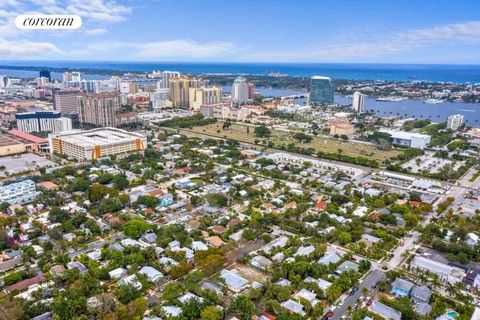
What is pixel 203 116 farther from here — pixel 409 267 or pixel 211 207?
pixel 409 267

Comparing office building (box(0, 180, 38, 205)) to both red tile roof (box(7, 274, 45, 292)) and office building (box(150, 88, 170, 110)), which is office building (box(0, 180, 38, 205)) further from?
office building (box(150, 88, 170, 110))

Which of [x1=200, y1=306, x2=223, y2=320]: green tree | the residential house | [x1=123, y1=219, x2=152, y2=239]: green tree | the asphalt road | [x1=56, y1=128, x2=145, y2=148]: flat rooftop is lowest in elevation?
the asphalt road

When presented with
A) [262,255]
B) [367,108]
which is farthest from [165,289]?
[367,108]

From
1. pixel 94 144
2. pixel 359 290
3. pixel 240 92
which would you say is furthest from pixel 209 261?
pixel 240 92

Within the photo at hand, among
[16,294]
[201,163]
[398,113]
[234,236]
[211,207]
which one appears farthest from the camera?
[398,113]

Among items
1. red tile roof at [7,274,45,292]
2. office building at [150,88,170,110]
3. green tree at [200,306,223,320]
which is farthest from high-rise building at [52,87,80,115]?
green tree at [200,306,223,320]

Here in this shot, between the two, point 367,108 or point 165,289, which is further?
point 367,108

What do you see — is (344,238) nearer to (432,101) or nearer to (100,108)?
(100,108)
